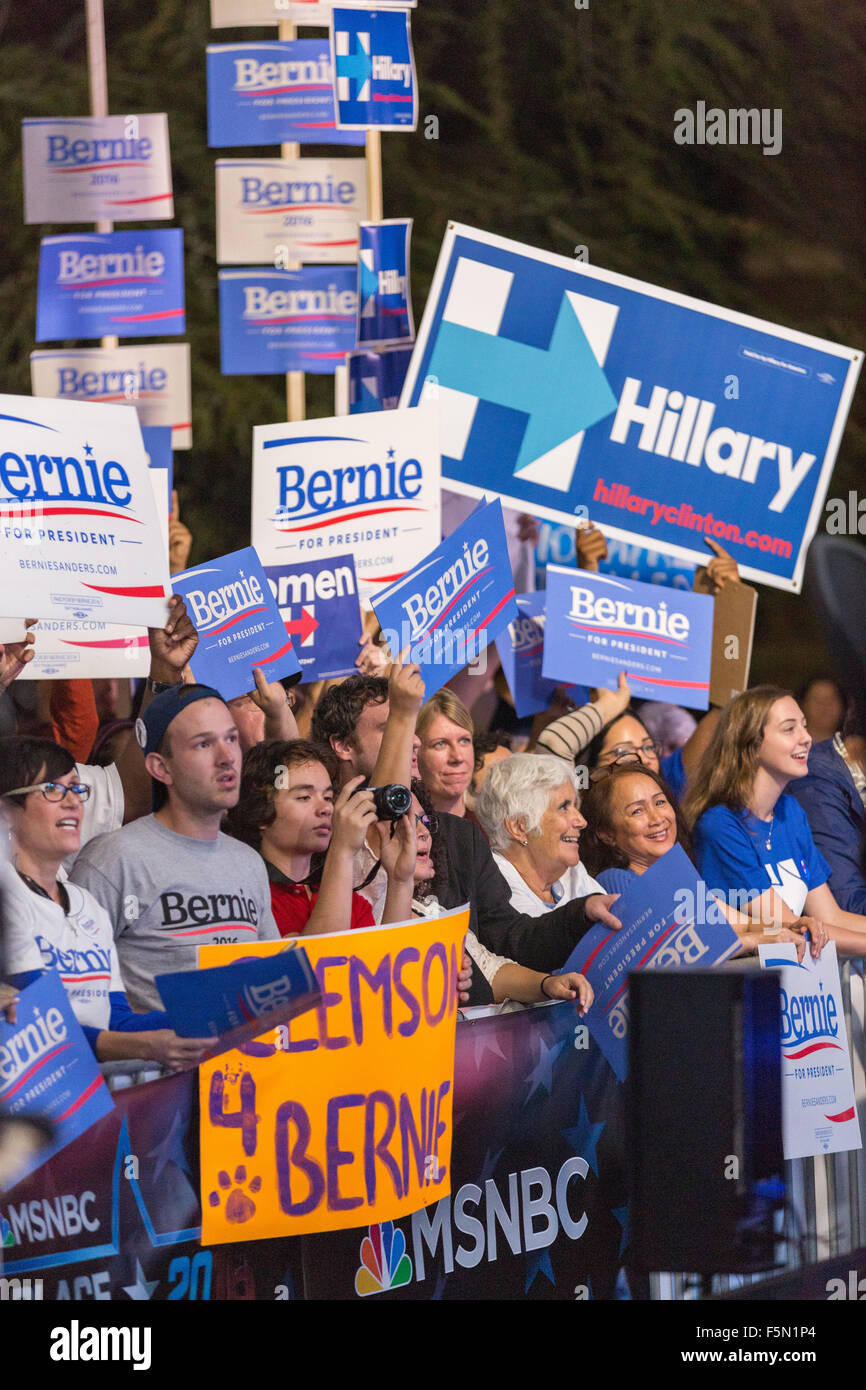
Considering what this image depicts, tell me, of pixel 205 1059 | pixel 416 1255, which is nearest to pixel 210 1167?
pixel 205 1059

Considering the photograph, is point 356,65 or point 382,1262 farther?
point 356,65

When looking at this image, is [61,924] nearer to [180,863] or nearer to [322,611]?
[180,863]

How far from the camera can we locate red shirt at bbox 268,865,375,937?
14.2ft

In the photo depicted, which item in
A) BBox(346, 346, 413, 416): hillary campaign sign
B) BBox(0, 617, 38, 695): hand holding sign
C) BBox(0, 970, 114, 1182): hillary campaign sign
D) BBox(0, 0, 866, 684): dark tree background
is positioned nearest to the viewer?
BBox(0, 970, 114, 1182): hillary campaign sign

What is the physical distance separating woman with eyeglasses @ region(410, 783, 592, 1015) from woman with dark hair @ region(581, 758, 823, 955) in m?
0.46

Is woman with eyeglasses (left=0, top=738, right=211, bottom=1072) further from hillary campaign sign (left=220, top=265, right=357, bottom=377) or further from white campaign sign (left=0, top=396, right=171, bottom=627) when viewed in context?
hillary campaign sign (left=220, top=265, right=357, bottom=377)

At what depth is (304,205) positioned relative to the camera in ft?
23.0

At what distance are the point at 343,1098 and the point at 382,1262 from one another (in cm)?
40

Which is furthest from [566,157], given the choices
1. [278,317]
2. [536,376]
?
[536,376]

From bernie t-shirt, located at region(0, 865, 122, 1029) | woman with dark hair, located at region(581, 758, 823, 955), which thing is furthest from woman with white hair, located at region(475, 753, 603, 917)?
bernie t-shirt, located at region(0, 865, 122, 1029)

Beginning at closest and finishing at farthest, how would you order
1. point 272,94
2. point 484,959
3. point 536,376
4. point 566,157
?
point 484,959
point 536,376
point 272,94
point 566,157

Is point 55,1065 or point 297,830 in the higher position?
point 297,830

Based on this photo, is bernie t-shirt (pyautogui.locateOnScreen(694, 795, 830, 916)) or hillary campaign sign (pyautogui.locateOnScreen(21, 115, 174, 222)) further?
hillary campaign sign (pyautogui.locateOnScreen(21, 115, 174, 222))

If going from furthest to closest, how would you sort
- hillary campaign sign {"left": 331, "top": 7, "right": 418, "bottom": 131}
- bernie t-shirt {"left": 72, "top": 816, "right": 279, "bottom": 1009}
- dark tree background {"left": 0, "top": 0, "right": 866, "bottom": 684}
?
dark tree background {"left": 0, "top": 0, "right": 866, "bottom": 684}
hillary campaign sign {"left": 331, "top": 7, "right": 418, "bottom": 131}
bernie t-shirt {"left": 72, "top": 816, "right": 279, "bottom": 1009}
